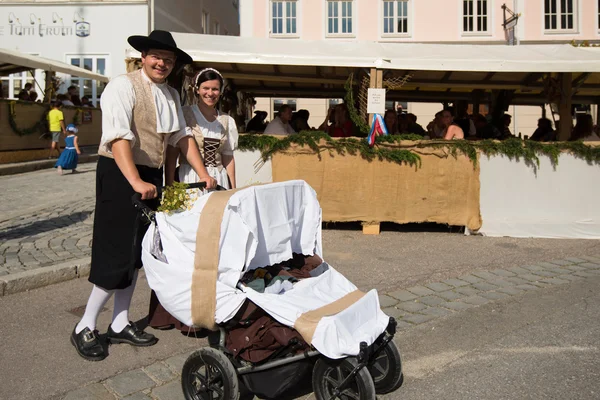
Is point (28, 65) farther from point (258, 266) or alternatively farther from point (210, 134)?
point (258, 266)


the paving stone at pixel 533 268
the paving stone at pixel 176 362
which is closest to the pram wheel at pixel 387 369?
the paving stone at pixel 176 362

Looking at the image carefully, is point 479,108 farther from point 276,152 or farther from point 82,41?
point 82,41

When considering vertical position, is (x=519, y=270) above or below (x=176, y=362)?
above

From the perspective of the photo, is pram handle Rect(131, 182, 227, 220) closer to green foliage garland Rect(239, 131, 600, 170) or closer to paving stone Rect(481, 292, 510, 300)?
paving stone Rect(481, 292, 510, 300)

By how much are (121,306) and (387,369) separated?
1.98 metres

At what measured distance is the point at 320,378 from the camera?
3324mm

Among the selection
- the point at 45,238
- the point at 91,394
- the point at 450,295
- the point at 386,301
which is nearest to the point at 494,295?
the point at 450,295

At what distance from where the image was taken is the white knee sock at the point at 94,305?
425 centimetres

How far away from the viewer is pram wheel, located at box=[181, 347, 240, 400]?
10.9ft

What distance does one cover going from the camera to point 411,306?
5.55 metres

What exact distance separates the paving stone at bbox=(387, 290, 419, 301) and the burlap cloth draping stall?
2909 mm

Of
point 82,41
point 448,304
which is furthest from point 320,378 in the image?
point 82,41

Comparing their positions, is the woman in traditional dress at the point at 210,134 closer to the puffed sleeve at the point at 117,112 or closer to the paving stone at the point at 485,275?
the puffed sleeve at the point at 117,112

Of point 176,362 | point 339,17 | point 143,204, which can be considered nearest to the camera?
point 143,204
